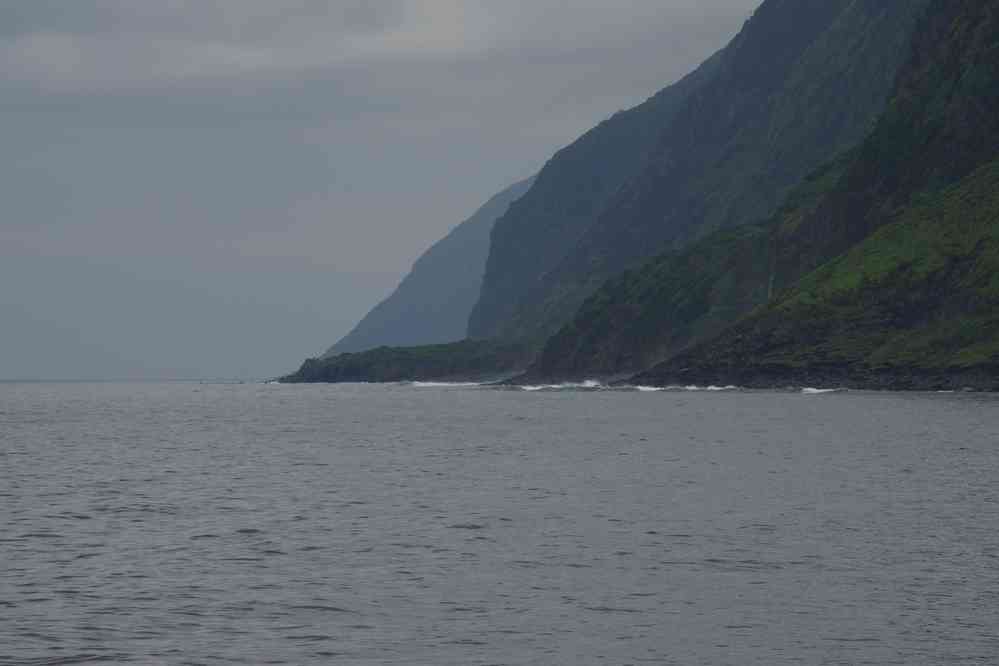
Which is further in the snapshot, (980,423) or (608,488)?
(980,423)

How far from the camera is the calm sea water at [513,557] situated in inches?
1336

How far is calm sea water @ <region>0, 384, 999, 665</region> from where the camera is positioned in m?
33.9

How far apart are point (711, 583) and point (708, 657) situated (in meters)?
10.0

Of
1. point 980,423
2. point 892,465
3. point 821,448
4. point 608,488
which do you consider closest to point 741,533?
point 608,488

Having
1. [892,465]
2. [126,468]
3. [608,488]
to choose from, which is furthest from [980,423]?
[126,468]

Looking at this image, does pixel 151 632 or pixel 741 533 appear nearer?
pixel 151 632

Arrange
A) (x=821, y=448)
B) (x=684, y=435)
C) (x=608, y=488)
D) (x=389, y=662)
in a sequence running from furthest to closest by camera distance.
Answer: (x=684, y=435), (x=821, y=448), (x=608, y=488), (x=389, y=662)

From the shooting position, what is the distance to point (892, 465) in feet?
278

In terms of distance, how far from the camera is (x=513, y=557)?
48.3m

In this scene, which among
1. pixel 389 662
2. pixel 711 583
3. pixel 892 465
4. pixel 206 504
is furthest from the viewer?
pixel 892 465

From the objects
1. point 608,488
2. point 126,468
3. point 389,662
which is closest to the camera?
point 389,662

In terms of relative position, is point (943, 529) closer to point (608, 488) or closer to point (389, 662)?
point (608, 488)

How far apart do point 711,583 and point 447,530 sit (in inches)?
644

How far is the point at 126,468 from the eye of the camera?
93875 millimetres
